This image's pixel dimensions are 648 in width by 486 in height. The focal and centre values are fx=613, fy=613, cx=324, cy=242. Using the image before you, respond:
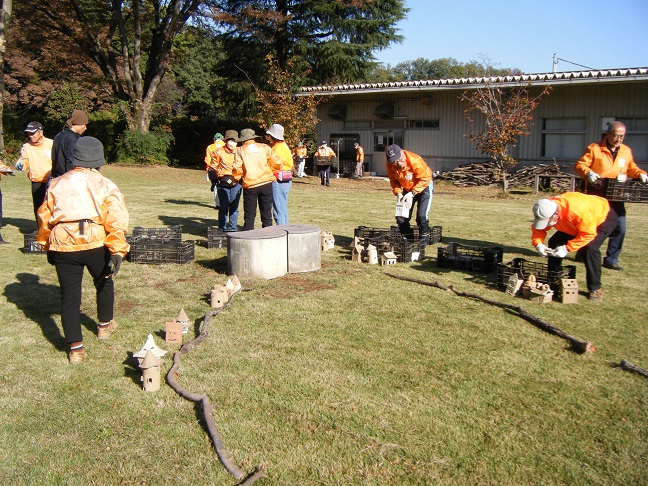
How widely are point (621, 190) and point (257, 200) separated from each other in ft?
18.3

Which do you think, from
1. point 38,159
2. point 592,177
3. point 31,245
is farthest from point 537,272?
point 31,245

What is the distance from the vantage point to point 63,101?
3741cm

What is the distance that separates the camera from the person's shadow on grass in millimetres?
6334

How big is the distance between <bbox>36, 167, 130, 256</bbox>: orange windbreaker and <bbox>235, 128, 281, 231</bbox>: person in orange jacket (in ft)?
14.4

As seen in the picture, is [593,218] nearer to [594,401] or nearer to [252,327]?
[594,401]

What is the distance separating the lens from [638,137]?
2245cm

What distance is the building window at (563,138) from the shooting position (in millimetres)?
23781

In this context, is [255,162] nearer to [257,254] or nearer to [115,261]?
[257,254]

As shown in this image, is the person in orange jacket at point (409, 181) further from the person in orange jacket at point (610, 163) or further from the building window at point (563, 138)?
the building window at point (563, 138)

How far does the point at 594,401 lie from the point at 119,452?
3516mm

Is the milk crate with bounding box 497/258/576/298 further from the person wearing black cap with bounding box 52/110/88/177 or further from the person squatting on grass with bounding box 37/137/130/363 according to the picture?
the person wearing black cap with bounding box 52/110/88/177

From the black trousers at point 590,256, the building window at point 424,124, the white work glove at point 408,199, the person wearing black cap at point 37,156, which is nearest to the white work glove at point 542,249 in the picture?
the black trousers at point 590,256

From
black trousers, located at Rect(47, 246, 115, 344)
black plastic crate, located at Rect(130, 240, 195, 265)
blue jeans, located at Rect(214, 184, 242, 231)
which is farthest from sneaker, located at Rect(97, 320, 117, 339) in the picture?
blue jeans, located at Rect(214, 184, 242, 231)

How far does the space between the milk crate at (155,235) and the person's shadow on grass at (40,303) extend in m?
1.55
